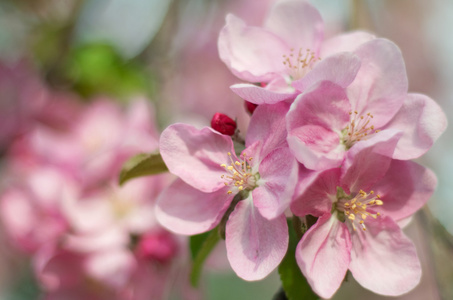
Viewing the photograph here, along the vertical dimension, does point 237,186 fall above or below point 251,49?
below

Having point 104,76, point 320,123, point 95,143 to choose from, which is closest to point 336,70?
point 320,123

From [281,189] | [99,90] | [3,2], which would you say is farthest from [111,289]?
[3,2]

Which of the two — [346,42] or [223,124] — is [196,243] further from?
[346,42]

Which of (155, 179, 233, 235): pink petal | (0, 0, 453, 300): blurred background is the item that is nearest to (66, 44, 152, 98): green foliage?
(0, 0, 453, 300): blurred background

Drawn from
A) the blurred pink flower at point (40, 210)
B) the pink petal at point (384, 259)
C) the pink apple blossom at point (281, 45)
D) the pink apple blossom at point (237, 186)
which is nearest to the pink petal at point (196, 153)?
the pink apple blossom at point (237, 186)

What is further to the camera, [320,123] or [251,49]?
[251,49]

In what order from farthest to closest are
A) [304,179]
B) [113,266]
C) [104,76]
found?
[104,76], [113,266], [304,179]
